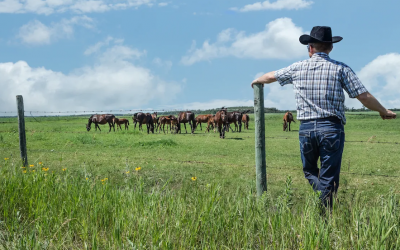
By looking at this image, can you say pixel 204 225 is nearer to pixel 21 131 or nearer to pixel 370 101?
pixel 370 101

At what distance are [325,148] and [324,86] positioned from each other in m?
0.66

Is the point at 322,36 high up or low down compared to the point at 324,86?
up

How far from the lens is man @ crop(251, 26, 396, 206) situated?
156 inches

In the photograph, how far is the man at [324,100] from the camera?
3955 millimetres

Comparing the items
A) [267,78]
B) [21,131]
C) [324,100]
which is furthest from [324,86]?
[21,131]

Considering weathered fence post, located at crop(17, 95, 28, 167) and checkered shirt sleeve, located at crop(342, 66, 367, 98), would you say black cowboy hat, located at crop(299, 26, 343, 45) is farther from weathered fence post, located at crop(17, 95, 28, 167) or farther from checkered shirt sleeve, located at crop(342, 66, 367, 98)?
weathered fence post, located at crop(17, 95, 28, 167)

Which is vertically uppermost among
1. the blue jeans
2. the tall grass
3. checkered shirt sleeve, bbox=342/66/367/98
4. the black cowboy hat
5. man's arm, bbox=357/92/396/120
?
the black cowboy hat

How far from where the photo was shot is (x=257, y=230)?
11.4 ft

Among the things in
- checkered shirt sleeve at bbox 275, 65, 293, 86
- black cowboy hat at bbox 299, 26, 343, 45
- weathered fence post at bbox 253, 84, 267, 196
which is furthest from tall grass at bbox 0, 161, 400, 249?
black cowboy hat at bbox 299, 26, 343, 45

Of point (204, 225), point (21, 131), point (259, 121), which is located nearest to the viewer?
point (204, 225)

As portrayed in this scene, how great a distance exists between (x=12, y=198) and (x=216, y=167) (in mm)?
4830

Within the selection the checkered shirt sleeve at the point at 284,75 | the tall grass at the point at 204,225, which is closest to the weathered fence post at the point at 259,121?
the checkered shirt sleeve at the point at 284,75

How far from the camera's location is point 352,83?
3965 millimetres

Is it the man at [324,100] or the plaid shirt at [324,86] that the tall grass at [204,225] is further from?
the plaid shirt at [324,86]
